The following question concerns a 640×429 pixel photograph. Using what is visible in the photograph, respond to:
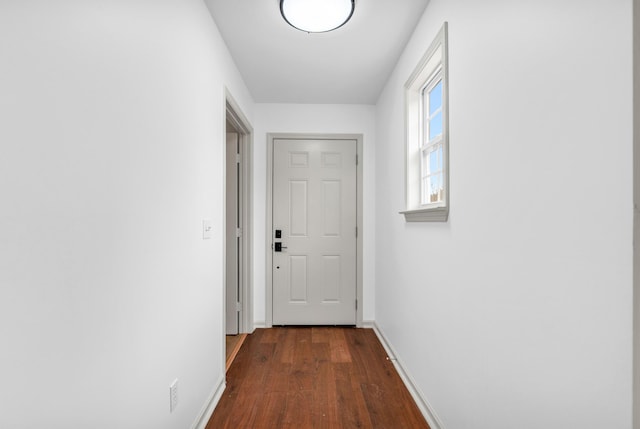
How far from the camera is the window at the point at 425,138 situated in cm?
199

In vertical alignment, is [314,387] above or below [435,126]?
below

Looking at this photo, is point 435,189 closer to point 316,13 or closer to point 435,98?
point 435,98

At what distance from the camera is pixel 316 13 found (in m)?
1.88

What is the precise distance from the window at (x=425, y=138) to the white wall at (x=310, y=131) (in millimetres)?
1272

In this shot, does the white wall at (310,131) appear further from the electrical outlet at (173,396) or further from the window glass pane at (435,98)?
the electrical outlet at (173,396)

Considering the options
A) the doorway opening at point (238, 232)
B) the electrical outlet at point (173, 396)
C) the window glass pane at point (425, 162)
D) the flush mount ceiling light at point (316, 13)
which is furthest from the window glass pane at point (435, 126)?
the electrical outlet at point (173, 396)

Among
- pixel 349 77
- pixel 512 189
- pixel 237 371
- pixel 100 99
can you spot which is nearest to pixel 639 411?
pixel 512 189

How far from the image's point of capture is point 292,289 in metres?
3.62

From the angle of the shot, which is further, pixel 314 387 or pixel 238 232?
pixel 238 232

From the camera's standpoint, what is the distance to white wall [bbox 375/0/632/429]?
→ 0.75 m

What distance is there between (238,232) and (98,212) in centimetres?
236

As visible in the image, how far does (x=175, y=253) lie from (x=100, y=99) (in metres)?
0.78

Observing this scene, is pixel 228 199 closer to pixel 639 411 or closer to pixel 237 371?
pixel 237 371

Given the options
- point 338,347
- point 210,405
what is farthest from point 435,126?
point 210,405
